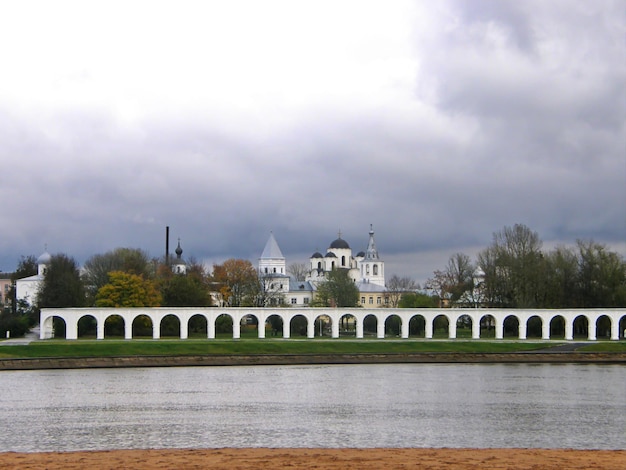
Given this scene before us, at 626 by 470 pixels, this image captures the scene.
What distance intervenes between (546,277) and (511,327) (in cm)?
501

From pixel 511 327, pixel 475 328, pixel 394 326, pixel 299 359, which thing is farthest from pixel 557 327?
pixel 299 359

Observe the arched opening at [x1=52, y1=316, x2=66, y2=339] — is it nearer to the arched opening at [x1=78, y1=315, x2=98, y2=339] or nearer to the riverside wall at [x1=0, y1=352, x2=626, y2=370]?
the arched opening at [x1=78, y1=315, x2=98, y2=339]

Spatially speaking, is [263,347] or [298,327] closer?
[263,347]

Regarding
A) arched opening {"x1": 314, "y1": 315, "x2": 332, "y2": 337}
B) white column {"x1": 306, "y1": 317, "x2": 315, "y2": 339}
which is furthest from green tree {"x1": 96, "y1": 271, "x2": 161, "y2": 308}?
arched opening {"x1": 314, "y1": 315, "x2": 332, "y2": 337}

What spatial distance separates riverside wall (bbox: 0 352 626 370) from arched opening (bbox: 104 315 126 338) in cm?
1907

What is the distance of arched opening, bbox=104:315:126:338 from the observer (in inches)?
2675

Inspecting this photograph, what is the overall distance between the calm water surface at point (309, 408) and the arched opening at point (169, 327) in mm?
24934

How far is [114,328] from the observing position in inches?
2702

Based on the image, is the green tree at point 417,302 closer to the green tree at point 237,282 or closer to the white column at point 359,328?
the green tree at point 237,282

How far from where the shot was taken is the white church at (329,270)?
427 feet

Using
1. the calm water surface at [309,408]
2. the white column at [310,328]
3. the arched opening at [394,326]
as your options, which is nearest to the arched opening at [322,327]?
the arched opening at [394,326]

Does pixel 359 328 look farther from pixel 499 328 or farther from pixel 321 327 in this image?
pixel 321 327

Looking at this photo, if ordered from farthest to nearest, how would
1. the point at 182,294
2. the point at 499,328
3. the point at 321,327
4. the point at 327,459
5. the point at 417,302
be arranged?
the point at 417,302, the point at 321,327, the point at 182,294, the point at 499,328, the point at 327,459

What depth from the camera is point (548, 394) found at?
34656mm
